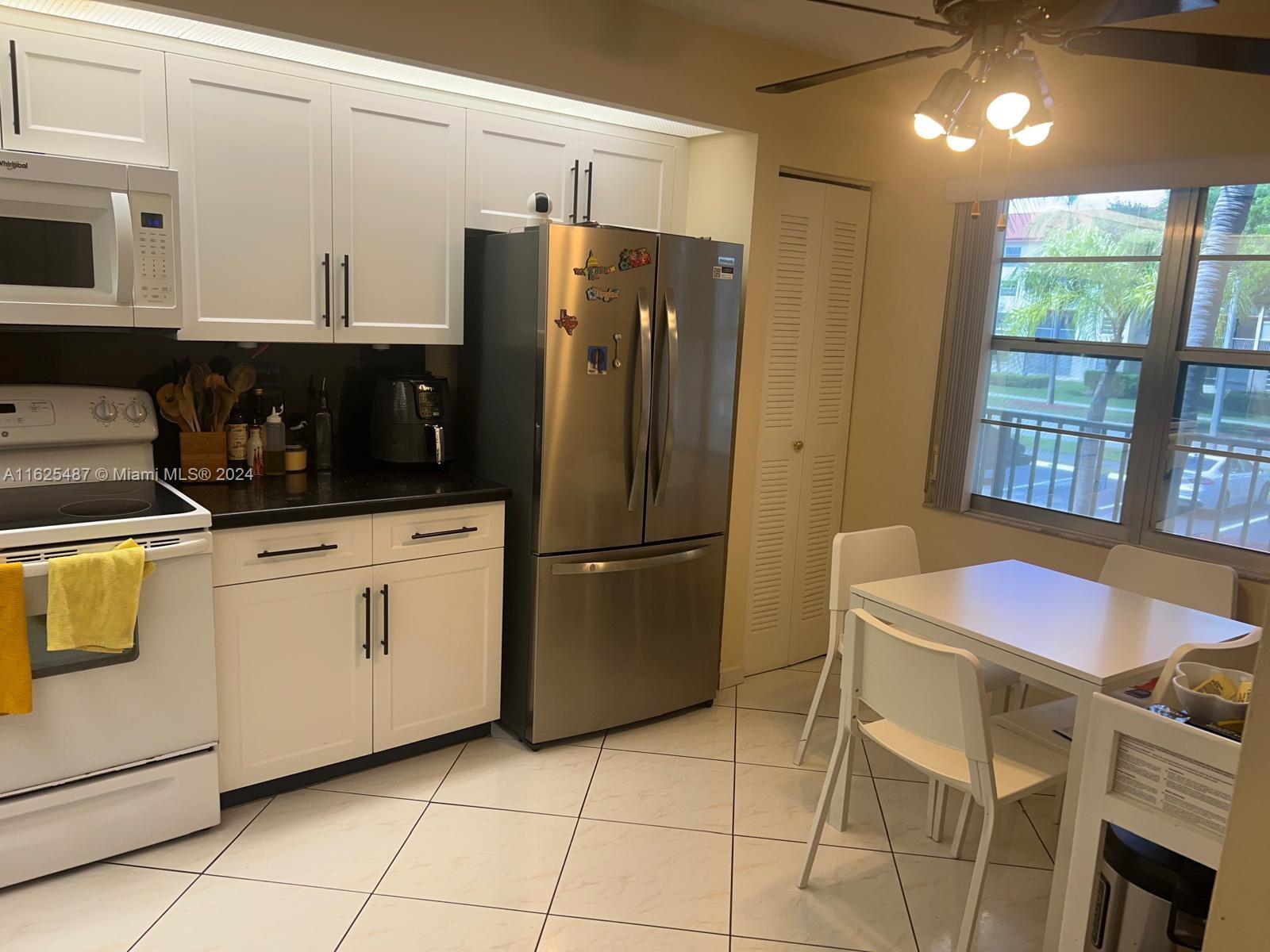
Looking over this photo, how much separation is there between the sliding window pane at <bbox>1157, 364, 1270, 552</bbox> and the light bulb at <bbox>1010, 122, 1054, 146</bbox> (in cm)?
147

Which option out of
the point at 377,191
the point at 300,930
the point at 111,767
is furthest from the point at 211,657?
the point at 377,191

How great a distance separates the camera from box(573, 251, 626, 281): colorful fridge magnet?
2.77 metres

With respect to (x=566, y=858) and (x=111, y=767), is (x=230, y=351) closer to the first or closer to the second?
(x=111, y=767)

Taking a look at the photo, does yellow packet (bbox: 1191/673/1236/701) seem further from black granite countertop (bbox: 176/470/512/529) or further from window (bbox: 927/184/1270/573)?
black granite countertop (bbox: 176/470/512/529)

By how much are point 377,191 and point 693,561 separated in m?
1.67

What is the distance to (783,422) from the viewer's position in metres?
3.66

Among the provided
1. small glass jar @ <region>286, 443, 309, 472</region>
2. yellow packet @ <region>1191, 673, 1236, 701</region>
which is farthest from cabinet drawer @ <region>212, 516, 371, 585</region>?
yellow packet @ <region>1191, 673, 1236, 701</region>

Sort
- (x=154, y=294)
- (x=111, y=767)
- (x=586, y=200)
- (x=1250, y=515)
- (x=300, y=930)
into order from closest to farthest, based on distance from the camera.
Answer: (x=300, y=930)
(x=111, y=767)
(x=154, y=294)
(x=1250, y=515)
(x=586, y=200)

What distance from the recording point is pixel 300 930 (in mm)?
2064

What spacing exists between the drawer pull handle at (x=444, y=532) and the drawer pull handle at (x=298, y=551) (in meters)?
0.25

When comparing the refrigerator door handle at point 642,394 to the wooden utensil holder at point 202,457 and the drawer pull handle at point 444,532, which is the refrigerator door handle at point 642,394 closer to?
the drawer pull handle at point 444,532

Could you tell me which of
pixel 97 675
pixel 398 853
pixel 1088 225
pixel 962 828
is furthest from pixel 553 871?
pixel 1088 225

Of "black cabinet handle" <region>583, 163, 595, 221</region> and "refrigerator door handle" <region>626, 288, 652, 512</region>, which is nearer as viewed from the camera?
"refrigerator door handle" <region>626, 288, 652, 512</region>

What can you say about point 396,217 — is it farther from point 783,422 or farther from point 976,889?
point 976,889
